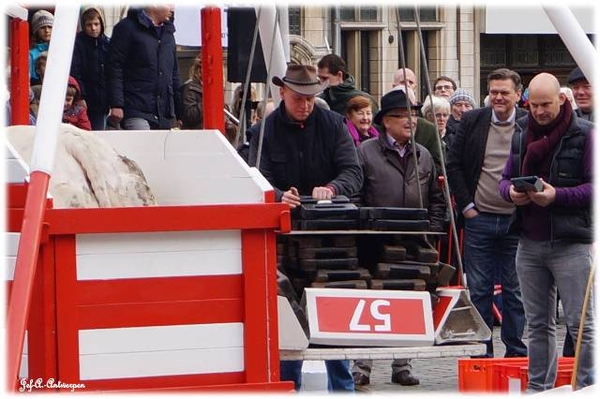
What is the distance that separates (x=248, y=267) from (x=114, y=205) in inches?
39.4

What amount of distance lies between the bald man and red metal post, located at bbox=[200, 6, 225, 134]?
6.96ft

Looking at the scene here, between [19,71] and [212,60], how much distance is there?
1105 millimetres

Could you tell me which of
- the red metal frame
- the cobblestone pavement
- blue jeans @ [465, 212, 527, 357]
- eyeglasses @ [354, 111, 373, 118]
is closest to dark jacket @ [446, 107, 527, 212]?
blue jeans @ [465, 212, 527, 357]

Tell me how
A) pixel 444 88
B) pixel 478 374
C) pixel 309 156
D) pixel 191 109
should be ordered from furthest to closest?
pixel 444 88 → pixel 191 109 → pixel 309 156 → pixel 478 374

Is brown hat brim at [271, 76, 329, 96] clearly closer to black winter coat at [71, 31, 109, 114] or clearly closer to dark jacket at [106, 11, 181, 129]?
dark jacket at [106, 11, 181, 129]

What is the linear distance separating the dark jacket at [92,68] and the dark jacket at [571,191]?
3.97m

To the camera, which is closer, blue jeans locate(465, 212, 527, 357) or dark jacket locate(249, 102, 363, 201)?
dark jacket locate(249, 102, 363, 201)

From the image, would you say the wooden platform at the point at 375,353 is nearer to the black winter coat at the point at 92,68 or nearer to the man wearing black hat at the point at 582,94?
the man wearing black hat at the point at 582,94

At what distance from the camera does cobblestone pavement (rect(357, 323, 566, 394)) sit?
9.49 metres

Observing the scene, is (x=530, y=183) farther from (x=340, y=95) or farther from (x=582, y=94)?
(x=340, y=95)

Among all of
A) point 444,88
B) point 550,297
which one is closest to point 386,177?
point 550,297

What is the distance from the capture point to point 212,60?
6723 mm

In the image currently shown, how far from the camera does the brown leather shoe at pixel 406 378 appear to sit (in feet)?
32.0

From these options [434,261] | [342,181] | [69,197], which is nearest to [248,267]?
[69,197]
